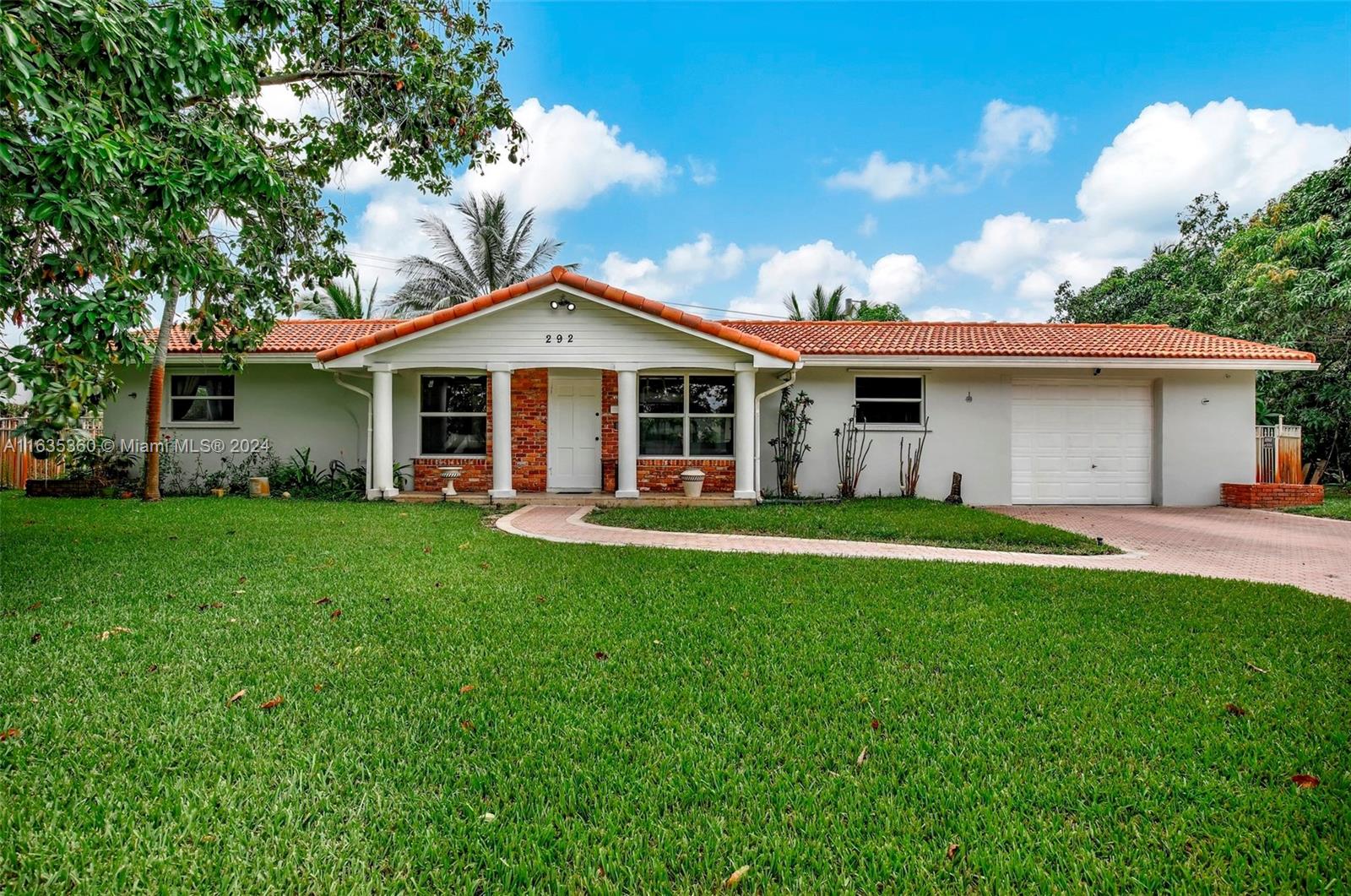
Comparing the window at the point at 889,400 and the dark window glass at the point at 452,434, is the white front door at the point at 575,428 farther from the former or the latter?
the window at the point at 889,400

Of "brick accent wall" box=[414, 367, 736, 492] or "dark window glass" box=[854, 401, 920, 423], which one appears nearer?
"brick accent wall" box=[414, 367, 736, 492]

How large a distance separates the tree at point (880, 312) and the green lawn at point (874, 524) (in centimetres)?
2366

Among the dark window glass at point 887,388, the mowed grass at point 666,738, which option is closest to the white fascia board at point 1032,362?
the dark window glass at point 887,388

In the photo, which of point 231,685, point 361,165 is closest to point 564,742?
point 231,685

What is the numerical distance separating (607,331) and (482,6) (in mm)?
5505

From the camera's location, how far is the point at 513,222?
26312mm

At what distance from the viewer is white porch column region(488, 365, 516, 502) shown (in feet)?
40.3

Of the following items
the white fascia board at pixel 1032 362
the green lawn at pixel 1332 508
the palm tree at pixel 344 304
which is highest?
the palm tree at pixel 344 304

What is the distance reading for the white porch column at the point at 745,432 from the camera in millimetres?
12234

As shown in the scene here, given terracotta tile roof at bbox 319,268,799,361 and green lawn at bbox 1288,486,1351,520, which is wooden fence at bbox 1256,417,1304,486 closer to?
green lawn at bbox 1288,486,1351,520

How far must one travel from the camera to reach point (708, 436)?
13.6 m

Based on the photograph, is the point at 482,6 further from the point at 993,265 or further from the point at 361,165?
the point at 993,265

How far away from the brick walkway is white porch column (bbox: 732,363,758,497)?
2884mm

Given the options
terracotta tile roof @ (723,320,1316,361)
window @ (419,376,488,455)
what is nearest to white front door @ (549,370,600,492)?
window @ (419,376,488,455)
